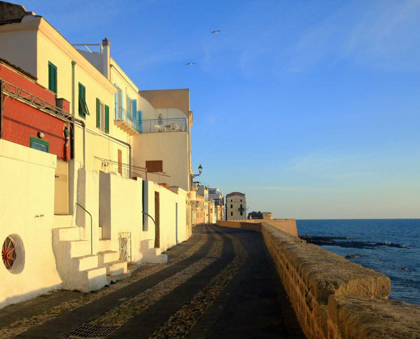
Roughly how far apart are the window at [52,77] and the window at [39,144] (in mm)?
2530

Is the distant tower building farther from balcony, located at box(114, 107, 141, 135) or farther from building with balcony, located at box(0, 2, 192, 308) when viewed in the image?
building with balcony, located at box(0, 2, 192, 308)

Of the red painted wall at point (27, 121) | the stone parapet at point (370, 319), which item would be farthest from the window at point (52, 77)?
the stone parapet at point (370, 319)

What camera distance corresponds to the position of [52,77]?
1446cm

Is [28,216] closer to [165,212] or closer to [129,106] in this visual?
[165,212]

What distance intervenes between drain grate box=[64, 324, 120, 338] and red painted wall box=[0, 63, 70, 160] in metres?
6.77

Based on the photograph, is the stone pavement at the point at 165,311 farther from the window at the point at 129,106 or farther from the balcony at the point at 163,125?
the balcony at the point at 163,125

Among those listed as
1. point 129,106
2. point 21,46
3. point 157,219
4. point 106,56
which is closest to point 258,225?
point 129,106

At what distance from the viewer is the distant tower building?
397ft

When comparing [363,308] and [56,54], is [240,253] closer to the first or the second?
[56,54]

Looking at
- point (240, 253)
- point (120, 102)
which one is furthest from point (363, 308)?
point (120, 102)

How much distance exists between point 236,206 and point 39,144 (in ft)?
364

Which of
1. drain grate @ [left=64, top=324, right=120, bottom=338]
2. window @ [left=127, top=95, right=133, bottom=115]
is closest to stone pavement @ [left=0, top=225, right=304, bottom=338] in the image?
drain grate @ [left=64, top=324, right=120, bottom=338]

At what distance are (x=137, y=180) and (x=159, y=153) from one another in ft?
43.5

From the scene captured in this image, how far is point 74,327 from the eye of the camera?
637 cm
